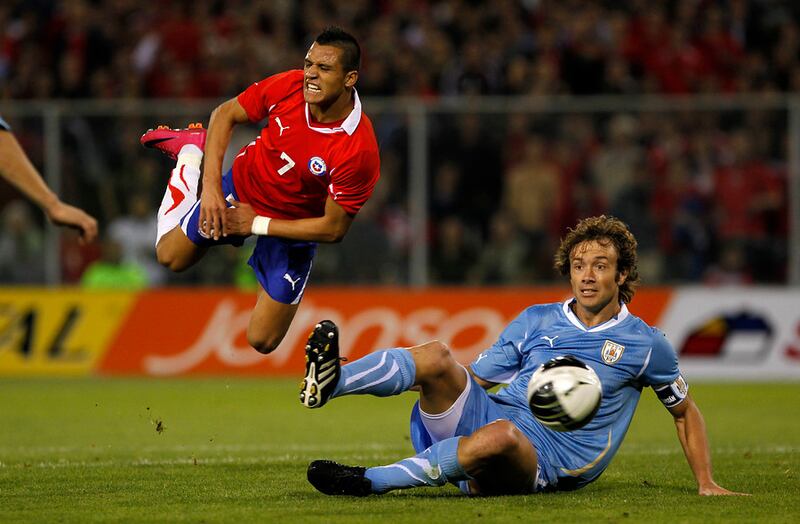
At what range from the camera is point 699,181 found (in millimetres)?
14531

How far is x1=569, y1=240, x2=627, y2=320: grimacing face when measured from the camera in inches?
255

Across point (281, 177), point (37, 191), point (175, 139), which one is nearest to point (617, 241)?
point (281, 177)

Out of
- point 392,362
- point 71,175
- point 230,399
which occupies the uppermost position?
point 71,175

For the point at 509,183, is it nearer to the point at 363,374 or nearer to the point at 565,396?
the point at 363,374

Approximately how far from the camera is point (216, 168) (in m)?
7.79

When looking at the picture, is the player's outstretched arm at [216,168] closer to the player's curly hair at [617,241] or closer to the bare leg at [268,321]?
the bare leg at [268,321]

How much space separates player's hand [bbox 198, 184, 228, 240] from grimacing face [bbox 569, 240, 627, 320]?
7.12 ft

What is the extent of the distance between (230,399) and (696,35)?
28.0 ft

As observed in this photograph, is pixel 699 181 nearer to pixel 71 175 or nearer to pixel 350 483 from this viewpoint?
pixel 71 175

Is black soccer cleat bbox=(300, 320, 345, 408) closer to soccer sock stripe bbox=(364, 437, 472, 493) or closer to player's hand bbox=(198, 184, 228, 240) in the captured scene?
soccer sock stripe bbox=(364, 437, 472, 493)

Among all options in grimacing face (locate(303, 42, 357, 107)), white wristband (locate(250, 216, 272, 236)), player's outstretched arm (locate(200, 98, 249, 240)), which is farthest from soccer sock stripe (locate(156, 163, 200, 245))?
grimacing face (locate(303, 42, 357, 107))

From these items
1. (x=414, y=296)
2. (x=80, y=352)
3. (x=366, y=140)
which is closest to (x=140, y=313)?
(x=80, y=352)

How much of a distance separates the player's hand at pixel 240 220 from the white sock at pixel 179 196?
2.42ft

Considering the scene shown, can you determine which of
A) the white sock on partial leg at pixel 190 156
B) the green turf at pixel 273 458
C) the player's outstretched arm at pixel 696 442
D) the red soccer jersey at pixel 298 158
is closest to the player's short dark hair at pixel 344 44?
the red soccer jersey at pixel 298 158
